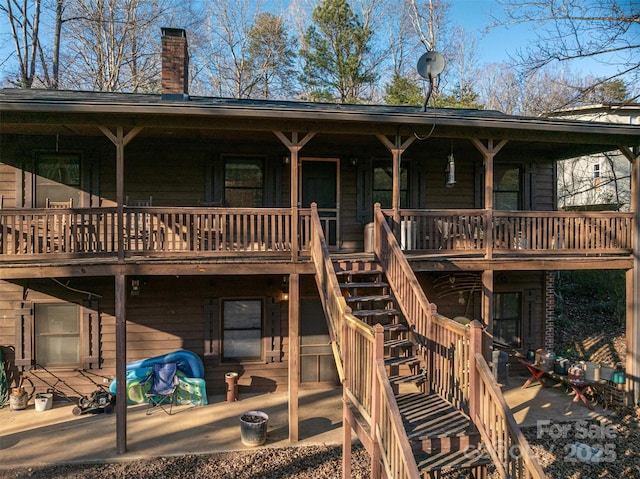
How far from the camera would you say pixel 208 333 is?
9805 mm

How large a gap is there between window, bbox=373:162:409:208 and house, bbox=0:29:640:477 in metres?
0.05

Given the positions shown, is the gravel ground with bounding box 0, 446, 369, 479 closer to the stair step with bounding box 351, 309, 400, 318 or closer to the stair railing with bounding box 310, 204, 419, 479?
the stair railing with bounding box 310, 204, 419, 479

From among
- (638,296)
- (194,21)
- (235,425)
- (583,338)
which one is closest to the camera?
(235,425)

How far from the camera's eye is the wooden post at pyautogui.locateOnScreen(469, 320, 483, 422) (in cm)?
496

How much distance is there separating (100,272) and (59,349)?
3355 millimetres

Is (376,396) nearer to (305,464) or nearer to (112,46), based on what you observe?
(305,464)

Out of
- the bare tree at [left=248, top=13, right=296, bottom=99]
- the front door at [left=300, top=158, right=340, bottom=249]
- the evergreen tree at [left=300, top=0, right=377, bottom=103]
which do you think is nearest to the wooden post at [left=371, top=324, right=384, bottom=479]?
the front door at [left=300, top=158, right=340, bottom=249]

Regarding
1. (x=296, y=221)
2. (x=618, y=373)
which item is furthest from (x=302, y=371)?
(x=618, y=373)

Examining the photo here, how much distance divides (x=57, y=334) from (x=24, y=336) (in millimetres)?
609

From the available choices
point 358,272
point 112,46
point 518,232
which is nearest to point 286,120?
point 358,272

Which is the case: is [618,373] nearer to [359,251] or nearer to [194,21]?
[359,251]

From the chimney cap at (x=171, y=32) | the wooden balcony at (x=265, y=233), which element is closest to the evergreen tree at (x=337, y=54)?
the chimney cap at (x=171, y=32)

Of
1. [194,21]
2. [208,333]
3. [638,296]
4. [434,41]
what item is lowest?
[208,333]

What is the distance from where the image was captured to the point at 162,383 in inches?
359
